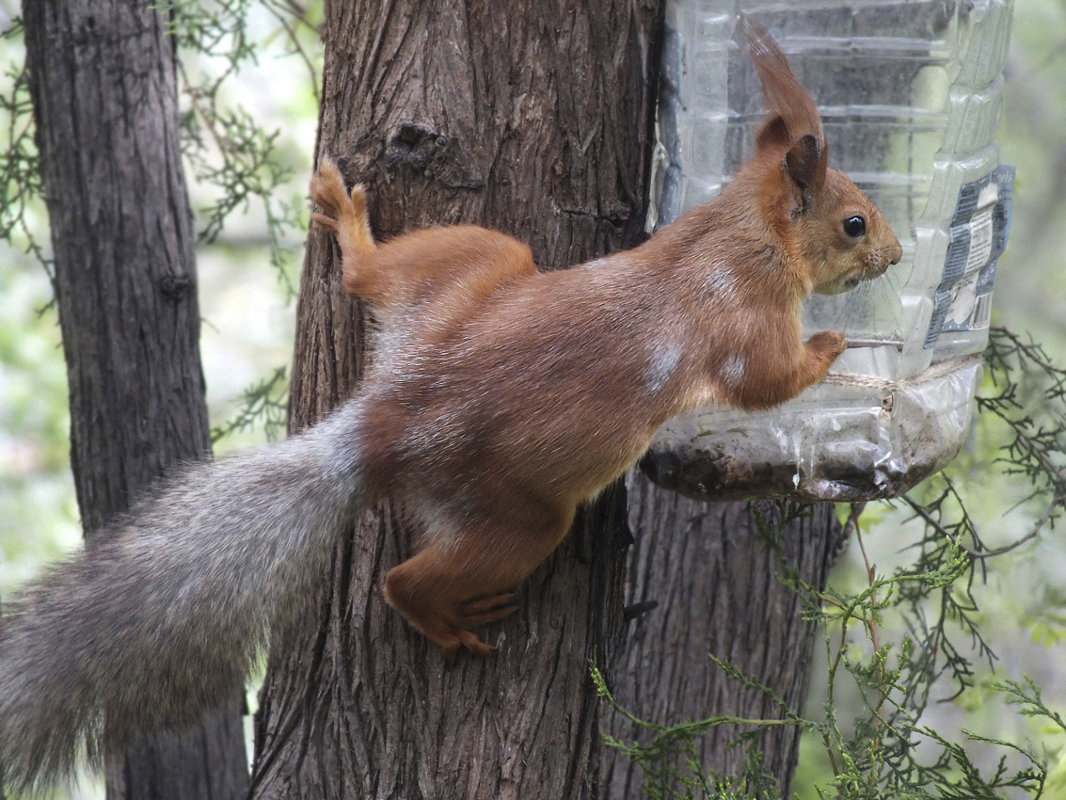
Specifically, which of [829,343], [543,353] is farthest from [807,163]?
[543,353]

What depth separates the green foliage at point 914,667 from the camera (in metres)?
2.11

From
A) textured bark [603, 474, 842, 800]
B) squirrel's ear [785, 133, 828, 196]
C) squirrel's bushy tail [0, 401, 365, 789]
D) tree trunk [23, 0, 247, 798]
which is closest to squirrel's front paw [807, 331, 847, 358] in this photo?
squirrel's ear [785, 133, 828, 196]

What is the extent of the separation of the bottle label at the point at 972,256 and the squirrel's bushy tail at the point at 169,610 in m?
1.40

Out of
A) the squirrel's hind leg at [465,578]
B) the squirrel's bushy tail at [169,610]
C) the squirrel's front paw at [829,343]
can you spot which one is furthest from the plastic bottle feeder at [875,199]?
the squirrel's bushy tail at [169,610]

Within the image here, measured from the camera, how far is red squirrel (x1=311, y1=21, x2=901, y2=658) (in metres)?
2.12

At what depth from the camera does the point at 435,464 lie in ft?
6.98

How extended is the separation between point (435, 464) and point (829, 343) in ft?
2.94

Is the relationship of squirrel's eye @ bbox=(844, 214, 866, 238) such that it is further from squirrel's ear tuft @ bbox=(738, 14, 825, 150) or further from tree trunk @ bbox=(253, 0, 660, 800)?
tree trunk @ bbox=(253, 0, 660, 800)

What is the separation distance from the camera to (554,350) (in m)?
2.15

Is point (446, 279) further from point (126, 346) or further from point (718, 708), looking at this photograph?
point (718, 708)

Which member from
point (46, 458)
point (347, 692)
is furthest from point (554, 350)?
point (46, 458)

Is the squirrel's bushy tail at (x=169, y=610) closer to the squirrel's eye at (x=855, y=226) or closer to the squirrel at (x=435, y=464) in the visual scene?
the squirrel at (x=435, y=464)

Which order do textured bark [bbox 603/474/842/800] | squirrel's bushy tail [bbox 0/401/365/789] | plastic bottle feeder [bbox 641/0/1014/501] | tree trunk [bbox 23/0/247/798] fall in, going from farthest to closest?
textured bark [bbox 603/474/842/800]
tree trunk [bbox 23/0/247/798]
plastic bottle feeder [bbox 641/0/1014/501]
squirrel's bushy tail [bbox 0/401/365/789]

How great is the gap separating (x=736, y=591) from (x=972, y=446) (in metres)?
1.56
